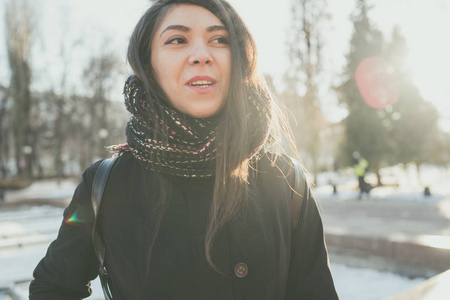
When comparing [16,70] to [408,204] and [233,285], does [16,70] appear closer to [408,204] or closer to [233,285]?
[408,204]

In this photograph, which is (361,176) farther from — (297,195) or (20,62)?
(20,62)

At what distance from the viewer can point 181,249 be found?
1219 mm

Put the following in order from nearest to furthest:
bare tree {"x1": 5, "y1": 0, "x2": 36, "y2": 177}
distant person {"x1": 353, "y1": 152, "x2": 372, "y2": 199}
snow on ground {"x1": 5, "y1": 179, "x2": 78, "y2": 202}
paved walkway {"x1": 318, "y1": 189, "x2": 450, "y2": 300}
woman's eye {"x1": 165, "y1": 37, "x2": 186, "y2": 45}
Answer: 1. woman's eye {"x1": 165, "y1": 37, "x2": 186, "y2": 45}
2. paved walkway {"x1": 318, "y1": 189, "x2": 450, "y2": 300}
3. distant person {"x1": 353, "y1": 152, "x2": 372, "y2": 199}
4. snow on ground {"x1": 5, "y1": 179, "x2": 78, "y2": 202}
5. bare tree {"x1": 5, "y1": 0, "x2": 36, "y2": 177}

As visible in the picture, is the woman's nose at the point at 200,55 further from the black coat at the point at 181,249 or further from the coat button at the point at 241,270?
the coat button at the point at 241,270

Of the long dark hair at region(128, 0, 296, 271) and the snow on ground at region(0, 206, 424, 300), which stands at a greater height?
the long dark hair at region(128, 0, 296, 271)

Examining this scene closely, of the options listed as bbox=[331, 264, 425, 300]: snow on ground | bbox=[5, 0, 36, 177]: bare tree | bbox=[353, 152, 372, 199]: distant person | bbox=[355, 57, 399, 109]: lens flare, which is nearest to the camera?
bbox=[331, 264, 425, 300]: snow on ground

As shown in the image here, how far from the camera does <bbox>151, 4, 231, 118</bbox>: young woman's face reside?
1286 millimetres

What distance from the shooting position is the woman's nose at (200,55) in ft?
4.15

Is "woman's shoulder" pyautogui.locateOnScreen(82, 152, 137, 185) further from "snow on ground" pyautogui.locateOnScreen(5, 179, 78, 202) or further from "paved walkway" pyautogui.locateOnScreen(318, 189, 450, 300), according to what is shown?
"snow on ground" pyautogui.locateOnScreen(5, 179, 78, 202)

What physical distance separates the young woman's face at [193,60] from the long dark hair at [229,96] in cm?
3

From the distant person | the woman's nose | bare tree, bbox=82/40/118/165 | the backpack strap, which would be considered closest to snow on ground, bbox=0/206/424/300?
the backpack strap

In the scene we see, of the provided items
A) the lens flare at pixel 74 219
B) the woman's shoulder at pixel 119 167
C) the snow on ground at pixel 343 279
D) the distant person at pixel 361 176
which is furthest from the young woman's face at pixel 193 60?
the distant person at pixel 361 176

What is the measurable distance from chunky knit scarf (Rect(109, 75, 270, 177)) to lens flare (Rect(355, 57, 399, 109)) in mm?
22220

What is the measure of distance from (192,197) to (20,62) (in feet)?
93.7
